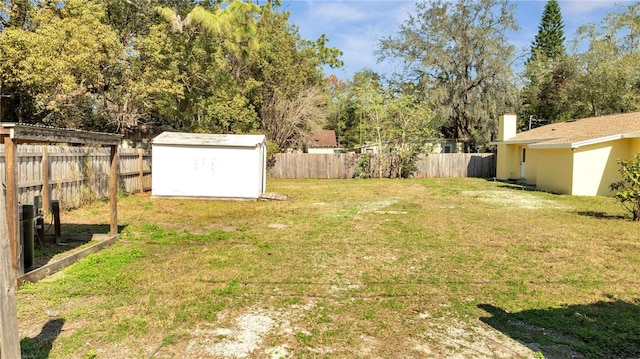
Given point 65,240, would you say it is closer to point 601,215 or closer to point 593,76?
point 601,215

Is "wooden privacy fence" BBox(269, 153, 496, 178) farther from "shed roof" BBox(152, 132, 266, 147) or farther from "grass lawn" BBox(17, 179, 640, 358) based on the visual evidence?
"grass lawn" BBox(17, 179, 640, 358)

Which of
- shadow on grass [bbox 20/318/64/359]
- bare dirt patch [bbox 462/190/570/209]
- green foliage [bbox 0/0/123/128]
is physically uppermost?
green foliage [bbox 0/0/123/128]

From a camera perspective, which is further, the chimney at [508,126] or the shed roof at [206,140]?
the chimney at [508,126]

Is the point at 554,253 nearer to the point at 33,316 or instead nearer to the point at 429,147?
the point at 33,316

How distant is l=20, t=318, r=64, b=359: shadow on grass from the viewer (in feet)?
10.2

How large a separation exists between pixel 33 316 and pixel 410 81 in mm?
28200

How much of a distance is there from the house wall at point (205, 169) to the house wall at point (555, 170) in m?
11.3

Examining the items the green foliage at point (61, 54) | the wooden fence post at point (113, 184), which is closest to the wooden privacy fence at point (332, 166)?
the green foliage at point (61, 54)

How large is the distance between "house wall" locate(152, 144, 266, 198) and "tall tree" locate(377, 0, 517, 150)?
18330 mm

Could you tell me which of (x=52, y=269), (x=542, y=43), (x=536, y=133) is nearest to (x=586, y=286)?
(x=52, y=269)

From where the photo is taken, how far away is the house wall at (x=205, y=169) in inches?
503

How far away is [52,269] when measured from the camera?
514 centimetres

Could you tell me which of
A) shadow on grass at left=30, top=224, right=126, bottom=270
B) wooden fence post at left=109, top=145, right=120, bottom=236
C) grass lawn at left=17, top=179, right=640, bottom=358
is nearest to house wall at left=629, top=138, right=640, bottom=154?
grass lawn at left=17, top=179, right=640, bottom=358

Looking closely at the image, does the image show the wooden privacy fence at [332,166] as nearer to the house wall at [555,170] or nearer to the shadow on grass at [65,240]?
the house wall at [555,170]
